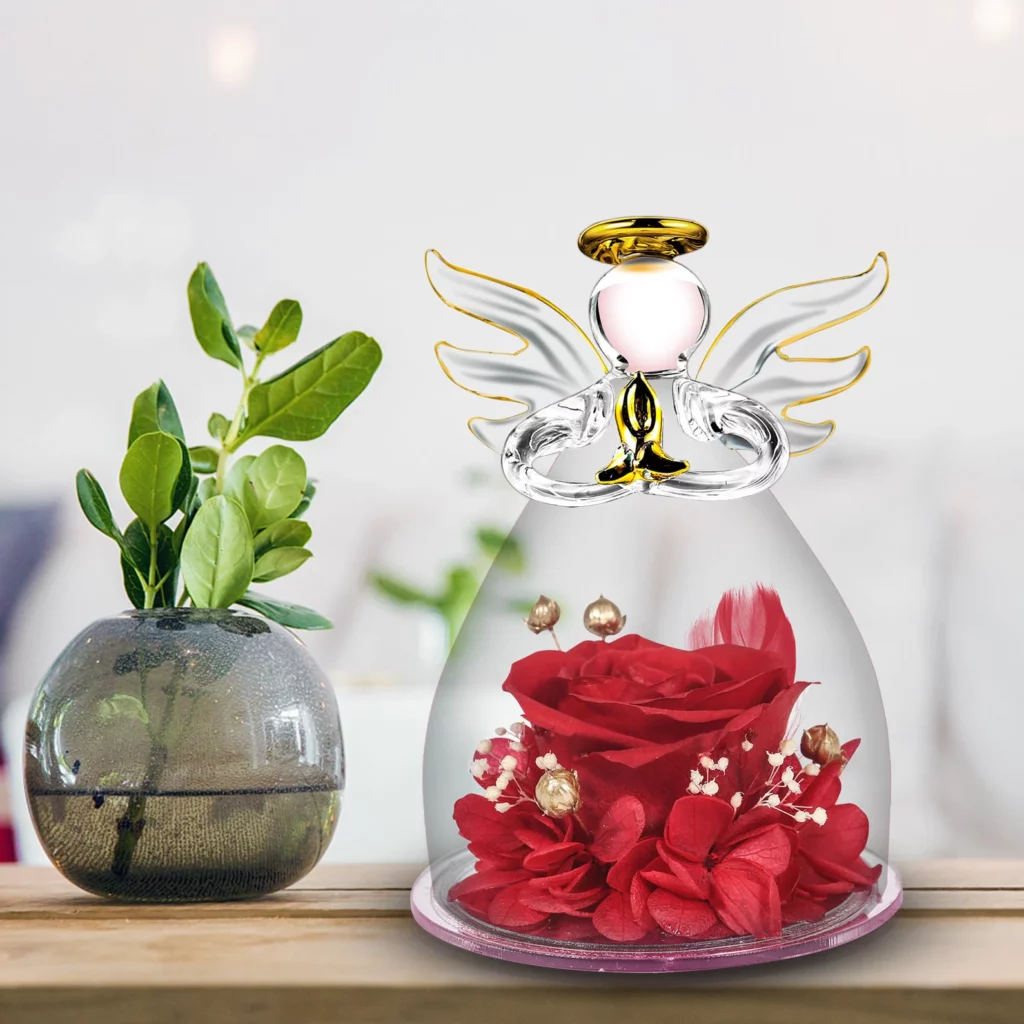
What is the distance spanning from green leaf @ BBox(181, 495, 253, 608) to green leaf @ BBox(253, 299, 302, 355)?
102 millimetres

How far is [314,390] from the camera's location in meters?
0.51

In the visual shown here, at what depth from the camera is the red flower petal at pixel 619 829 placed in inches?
13.8

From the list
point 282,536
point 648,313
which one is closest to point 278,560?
point 282,536

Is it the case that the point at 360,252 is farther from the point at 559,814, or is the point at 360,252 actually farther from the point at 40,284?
the point at 559,814

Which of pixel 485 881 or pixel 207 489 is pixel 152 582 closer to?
pixel 207 489

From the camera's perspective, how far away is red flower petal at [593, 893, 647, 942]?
0.34 metres

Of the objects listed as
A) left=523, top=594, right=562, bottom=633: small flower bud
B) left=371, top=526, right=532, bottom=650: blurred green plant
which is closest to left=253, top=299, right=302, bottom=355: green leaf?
left=523, top=594, right=562, bottom=633: small flower bud

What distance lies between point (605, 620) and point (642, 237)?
14cm

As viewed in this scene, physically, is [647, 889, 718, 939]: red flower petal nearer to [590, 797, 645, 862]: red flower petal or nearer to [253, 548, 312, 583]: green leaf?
[590, 797, 645, 862]: red flower petal

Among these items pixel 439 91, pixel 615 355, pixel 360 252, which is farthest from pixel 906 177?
pixel 615 355

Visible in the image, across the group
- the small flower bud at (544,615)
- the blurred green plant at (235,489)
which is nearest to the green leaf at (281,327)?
the blurred green plant at (235,489)

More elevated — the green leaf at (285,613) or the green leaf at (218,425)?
the green leaf at (218,425)

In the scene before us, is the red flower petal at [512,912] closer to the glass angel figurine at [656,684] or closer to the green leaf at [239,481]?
the glass angel figurine at [656,684]

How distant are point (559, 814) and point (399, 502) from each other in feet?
3.68
